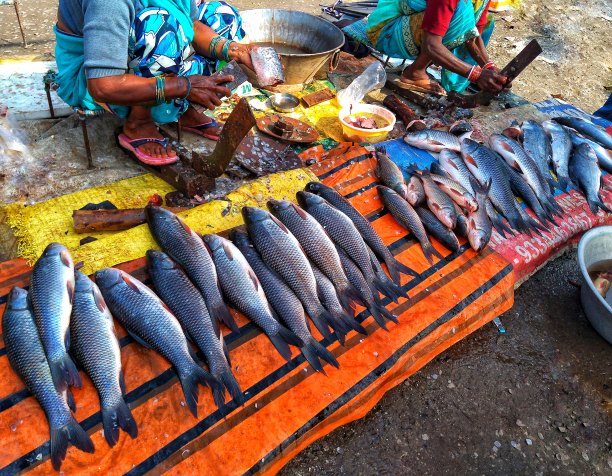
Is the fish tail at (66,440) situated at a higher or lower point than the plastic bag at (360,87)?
lower

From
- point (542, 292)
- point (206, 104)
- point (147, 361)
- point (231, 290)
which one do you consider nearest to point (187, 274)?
point (231, 290)

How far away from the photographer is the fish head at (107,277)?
2381mm

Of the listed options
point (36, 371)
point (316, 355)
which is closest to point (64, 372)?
point (36, 371)

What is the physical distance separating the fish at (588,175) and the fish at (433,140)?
1.18m

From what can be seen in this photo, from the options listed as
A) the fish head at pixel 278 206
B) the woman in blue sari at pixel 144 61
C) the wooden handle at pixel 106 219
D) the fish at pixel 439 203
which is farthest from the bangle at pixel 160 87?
the fish at pixel 439 203

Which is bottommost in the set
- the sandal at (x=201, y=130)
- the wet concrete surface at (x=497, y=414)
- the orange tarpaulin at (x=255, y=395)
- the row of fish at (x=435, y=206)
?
the wet concrete surface at (x=497, y=414)

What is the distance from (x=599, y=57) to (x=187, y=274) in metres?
9.37

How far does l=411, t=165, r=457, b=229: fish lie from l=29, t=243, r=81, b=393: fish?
2506 millimetres

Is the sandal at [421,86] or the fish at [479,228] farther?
the sandal at [421,86]

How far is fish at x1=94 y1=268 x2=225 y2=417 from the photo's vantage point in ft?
7.07

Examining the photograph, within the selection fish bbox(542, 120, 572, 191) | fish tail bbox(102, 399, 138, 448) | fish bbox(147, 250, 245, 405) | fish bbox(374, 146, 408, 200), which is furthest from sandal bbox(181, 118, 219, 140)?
fish bbox(542, 120, 572, 191)

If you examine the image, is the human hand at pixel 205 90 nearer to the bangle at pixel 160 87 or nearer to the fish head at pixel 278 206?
the bangle at pixel 160 87

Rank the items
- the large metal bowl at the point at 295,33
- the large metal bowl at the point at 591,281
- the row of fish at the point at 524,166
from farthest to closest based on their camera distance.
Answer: the large metal bowl at the point at 295,33 < the row of fish at the point at 524,166 < the large metal bowl at the point at 591,281

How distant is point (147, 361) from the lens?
2.27m
